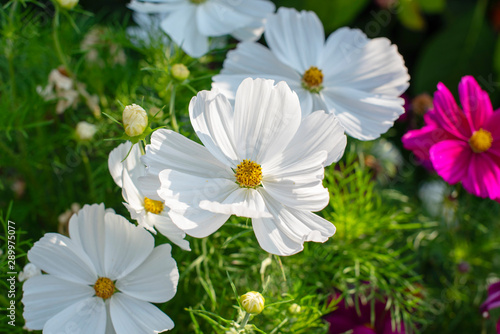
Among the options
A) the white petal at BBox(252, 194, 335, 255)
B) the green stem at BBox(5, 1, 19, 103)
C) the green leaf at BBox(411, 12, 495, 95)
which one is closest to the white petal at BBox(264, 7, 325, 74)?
the white petal at BBox(252, 194, 335, 255)

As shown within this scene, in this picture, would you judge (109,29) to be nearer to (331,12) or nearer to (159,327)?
(159,327)

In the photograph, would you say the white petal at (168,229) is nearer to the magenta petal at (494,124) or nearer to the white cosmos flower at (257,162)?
the white cosmos flower at (257,162)

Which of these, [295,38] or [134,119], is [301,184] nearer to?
[134,119]

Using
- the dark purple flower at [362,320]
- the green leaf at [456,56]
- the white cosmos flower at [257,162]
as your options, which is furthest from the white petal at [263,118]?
the green leaf at [456,56]

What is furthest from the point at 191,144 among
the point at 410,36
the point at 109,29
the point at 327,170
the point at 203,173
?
the point at 410,36

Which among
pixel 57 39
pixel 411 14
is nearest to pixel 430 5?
pixel 411 14

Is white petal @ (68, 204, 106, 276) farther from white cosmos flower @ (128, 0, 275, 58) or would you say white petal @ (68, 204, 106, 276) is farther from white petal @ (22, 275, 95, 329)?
white cosmos flower @ (128, 0, 275, 58)

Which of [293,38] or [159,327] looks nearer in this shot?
[159,327]
